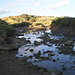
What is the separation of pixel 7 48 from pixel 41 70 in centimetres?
1486

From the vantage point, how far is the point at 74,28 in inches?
2418

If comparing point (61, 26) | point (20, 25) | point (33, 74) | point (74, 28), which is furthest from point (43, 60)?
point (20, 25)

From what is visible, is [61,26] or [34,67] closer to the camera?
[34,67]

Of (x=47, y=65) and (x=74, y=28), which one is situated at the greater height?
(x=74, y=28)

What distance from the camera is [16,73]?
16.4m

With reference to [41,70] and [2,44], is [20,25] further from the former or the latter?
[41,70]

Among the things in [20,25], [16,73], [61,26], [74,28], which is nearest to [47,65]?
[16,73]

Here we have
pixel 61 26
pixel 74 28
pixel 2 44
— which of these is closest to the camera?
pixel 2 44

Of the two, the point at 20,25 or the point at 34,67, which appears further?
the point at 20,25

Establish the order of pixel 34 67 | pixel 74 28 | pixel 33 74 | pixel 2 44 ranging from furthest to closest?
1. pixel 74 28
2. pixel 2 44
3. pixel 34 67
4. pixel 33 74

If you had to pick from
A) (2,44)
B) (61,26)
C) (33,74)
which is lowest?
(33,74)

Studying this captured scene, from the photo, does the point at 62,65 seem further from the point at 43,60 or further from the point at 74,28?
the point at 74,28

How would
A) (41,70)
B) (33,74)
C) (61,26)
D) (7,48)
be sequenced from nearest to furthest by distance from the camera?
(33,74) → (41,70) → (7,48) → (61,26)

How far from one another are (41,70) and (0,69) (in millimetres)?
7180
